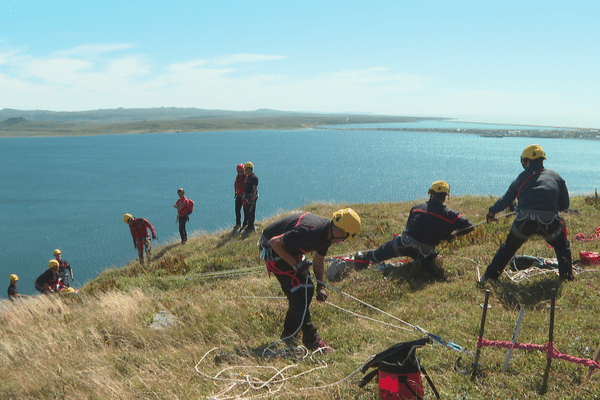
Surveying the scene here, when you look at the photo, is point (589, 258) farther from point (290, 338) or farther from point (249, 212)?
point (249, 212)

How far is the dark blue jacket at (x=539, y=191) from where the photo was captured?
21.9ft

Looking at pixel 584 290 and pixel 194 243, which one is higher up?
pixel 584 290

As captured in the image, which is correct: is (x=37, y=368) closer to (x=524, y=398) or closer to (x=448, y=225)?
(x=524, y=398)

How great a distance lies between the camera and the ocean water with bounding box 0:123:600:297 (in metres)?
36.3

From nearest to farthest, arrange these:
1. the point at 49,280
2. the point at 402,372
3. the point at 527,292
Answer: the point at 402,372 < the point at 527,292 < the point at 49,280

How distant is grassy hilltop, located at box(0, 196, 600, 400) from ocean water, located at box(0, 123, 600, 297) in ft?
38.0

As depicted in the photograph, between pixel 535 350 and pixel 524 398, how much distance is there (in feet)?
2.86

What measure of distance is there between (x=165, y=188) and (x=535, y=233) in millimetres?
60716

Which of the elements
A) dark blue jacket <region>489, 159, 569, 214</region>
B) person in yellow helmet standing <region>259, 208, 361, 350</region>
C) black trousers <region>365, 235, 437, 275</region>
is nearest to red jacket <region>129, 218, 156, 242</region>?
black trousers <region>365, 235, 437, 275</region>

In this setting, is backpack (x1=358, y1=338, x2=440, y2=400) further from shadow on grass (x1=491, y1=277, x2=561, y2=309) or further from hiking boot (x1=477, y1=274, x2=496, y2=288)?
hiking boot (x1=477, y1=274, x2=496, y2=288)

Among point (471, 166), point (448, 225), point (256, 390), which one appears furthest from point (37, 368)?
point (471, 166)

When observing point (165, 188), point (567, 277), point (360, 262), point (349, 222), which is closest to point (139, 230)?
point (360, 262)

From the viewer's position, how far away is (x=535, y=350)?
457 cm

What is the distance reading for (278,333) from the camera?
6.36 metres
